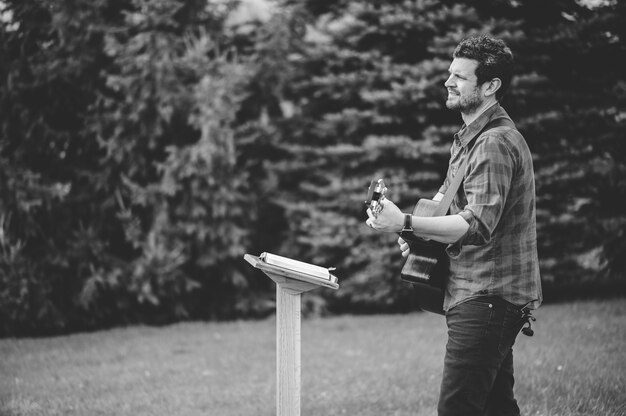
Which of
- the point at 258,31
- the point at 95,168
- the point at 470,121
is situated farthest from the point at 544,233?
the point at 95,168

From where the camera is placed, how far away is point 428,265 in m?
2.84

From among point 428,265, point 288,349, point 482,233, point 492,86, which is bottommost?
point 288,349

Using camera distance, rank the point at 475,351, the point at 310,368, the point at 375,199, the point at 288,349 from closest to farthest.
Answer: the point at 375,199 → the point at 475,351 → the point at 288,349 → the point at 310,368

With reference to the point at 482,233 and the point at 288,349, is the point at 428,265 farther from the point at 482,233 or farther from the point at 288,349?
the point at 288,349

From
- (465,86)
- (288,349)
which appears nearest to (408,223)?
(465,86)

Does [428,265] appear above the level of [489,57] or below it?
below

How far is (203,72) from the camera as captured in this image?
8938 mm

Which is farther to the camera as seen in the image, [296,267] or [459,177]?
[296,267]

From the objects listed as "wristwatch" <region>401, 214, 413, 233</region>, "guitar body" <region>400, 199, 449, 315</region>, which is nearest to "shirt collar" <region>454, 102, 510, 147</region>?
"guitar body" <region>400, 199, 449, 315</region>

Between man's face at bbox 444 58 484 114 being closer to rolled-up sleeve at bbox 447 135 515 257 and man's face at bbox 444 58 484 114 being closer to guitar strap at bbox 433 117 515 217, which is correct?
guitar strap at bbox 433 117 515 217

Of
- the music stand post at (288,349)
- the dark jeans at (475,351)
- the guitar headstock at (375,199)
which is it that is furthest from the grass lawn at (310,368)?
the guitar headstock at (375,199)

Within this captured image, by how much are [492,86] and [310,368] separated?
14.8 feet

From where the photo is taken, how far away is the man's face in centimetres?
278

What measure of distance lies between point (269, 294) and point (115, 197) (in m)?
2.93
